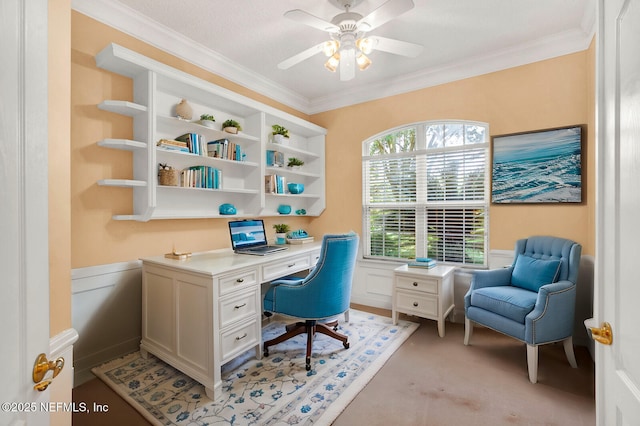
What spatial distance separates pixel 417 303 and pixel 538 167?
5.79ft

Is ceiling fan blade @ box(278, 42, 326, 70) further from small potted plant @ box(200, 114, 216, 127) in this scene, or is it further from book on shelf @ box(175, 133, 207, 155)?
book on shelf @ box(175, 133, 207, 155)

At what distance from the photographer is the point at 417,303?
292cm

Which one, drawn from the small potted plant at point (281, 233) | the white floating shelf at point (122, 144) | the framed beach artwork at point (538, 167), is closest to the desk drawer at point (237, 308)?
the small potted plant at point (281, 233)

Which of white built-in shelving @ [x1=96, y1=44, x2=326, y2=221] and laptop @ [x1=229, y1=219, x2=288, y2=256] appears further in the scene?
laptop @ [x1=229, y1=219, x2=288, y2=256]

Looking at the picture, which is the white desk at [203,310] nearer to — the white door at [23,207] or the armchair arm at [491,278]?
the white door at [23,207]

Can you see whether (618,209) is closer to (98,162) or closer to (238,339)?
(238,339)

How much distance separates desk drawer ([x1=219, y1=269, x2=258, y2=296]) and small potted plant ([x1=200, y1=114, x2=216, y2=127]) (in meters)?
1.49

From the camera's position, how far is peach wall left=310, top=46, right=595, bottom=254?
2549mm

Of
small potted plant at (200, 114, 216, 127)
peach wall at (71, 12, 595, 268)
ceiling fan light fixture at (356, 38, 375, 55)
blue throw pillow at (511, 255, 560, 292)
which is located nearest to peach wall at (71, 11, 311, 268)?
peach wall at (71, 12, 595, 268)

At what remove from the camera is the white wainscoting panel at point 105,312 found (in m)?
2.12

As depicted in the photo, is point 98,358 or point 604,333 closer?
point 604,333

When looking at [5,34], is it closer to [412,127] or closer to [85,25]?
[85,25]

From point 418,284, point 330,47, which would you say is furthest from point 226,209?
point 418,284

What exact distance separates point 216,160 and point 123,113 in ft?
2.69
